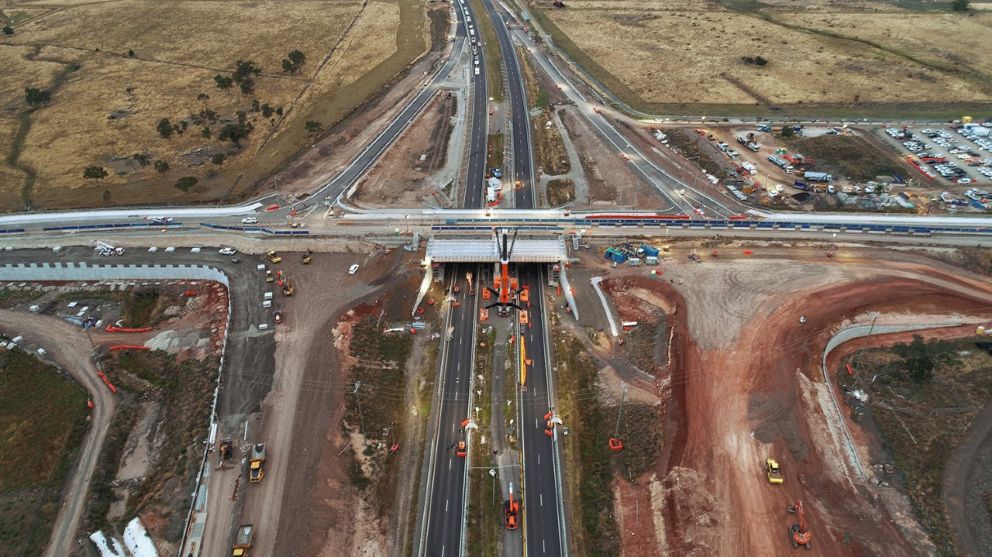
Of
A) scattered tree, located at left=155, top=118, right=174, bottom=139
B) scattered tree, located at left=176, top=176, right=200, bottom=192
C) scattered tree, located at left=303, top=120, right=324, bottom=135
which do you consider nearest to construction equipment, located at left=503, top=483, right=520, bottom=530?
scattered tree, located at left=176, top=176, right=200, bottom=192

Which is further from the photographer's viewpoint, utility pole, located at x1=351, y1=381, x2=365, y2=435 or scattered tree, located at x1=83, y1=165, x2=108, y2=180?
scattered tree, located at x1=83, y1=165, x2=108, y2=180

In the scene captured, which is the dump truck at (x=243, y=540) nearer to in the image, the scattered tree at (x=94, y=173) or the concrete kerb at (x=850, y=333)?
the concrete kerb at (x=850, y=333)

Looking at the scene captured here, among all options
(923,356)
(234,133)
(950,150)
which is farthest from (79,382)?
(950,150)

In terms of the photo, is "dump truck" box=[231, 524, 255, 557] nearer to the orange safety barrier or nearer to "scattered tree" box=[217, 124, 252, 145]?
the orange safety barrier

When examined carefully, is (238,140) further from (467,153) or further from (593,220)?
(593,220)

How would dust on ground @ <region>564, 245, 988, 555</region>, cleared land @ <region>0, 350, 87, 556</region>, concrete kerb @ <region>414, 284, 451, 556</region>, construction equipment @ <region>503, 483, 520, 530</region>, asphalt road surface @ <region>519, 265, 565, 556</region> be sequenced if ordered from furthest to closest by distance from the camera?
cleared land @ <region>0, 350, 87, 556</region> < concrete kerb @ <region>414, 284, 451, 556</region> < construction equipment @ <region>503, 483, 520, 530</region> < asphalt road surface @ <region>519, 265, 565, 556</region> < dust on ground @ <region>564, 245, 988, 555</region>
